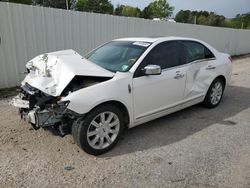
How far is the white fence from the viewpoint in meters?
6.66

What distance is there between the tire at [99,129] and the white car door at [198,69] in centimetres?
176

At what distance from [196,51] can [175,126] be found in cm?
168

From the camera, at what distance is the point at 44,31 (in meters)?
7.37

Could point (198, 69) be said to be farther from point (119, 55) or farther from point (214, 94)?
point (119, 55)

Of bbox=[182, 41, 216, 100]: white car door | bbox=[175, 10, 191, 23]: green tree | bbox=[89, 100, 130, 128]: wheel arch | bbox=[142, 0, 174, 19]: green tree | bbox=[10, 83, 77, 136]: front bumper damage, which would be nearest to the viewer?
bbox=[10, 83, 77, 136]: front bumper damage

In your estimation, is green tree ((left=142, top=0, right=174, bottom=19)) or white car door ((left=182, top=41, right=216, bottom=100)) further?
green tree ((left=142, top=0, right=174, bottom=19))

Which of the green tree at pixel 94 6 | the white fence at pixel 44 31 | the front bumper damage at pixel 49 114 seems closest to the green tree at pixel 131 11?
the green tree at pixel 94 6

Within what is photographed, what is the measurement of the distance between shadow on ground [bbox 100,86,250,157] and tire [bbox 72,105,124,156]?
0.18 m

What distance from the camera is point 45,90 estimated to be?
11.4ft

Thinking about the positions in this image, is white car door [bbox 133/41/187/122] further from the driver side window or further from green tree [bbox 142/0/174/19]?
green tree [bbox 142/0/174/19]

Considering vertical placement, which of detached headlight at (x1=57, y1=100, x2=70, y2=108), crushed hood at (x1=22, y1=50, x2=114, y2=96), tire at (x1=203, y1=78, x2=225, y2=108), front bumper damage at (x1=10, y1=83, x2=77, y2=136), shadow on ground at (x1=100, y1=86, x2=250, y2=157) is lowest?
shadow on ground at (x1=100, y1=86, x2=250, y2=157)

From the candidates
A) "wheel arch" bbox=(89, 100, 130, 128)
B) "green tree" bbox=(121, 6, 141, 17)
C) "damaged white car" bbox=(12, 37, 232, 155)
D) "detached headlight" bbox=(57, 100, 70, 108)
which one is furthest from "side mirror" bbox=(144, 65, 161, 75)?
"green tree" bbox=(121, 6, 141, 17)

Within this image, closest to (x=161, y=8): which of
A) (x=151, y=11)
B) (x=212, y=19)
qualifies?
(x=151, y=11)

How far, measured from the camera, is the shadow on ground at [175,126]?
12.7 ft
